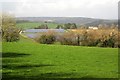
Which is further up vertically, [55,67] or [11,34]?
[11,34]

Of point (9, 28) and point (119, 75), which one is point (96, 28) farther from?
point (119, 75)

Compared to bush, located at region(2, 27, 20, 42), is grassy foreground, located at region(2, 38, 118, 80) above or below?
below

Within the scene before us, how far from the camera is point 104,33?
118ft

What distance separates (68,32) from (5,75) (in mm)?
25306

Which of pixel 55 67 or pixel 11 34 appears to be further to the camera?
pixel 11 34

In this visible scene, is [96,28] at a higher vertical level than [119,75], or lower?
higher

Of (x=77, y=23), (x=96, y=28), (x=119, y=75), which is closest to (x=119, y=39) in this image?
(x=96, y=28)

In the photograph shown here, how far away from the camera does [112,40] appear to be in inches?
1427

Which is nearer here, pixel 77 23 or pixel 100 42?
pixel 77 23

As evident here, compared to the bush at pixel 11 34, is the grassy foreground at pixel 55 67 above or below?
below

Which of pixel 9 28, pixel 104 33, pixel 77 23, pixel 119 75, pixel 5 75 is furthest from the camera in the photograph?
pixel 104 33

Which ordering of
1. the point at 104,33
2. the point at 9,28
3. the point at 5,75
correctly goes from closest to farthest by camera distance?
the point at 5,75
the point at 9,28
the point at 104,33

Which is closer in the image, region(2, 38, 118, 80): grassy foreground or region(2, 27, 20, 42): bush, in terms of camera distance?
region(2, 38, 118, 80): grassy foreground

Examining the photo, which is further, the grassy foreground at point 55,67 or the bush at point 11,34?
the bush at point 11,34
